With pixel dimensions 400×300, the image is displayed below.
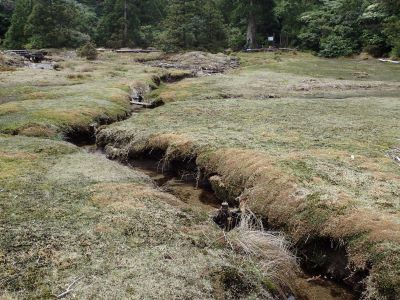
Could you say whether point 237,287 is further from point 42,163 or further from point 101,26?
point 101,26

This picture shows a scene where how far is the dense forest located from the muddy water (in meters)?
54.9

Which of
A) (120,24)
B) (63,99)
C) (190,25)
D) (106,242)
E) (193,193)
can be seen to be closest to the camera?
(106,242)

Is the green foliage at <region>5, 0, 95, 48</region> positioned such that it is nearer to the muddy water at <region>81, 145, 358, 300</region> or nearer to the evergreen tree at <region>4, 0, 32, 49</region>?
the evergreen tree at <region>4, 0, 32, 49</region>

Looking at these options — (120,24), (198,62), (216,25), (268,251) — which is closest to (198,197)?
(268,251)

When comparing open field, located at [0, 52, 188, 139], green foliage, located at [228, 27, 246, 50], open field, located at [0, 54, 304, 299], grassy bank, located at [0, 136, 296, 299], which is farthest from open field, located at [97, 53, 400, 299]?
green foliage, located at [228, 27, 246, 50]

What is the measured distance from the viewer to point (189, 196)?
1780 cm

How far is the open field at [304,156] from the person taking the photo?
12.0 m

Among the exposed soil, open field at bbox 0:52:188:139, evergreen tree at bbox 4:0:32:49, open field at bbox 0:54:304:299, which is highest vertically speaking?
evergreen tree at bbox 4:0:32:49

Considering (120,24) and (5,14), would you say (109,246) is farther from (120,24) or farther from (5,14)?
(5,14)

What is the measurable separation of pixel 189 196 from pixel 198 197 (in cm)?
38

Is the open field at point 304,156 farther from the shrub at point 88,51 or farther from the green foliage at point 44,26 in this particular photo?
the green foliage at point 44,26

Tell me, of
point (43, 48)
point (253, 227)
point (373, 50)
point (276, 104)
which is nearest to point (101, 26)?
point (43, 48)

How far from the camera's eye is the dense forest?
73000 millimetres

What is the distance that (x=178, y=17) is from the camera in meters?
73.1
